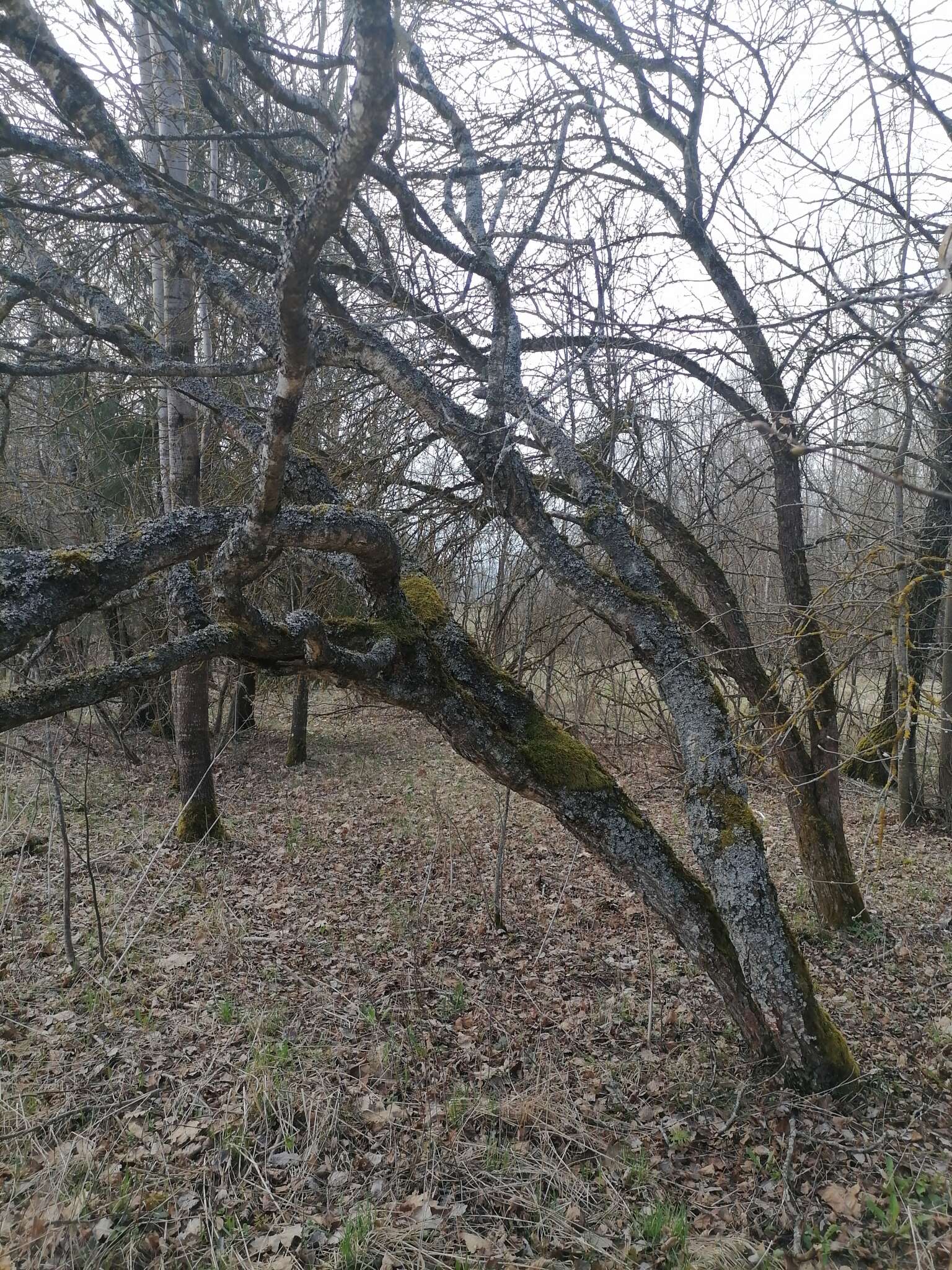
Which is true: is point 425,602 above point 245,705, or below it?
above

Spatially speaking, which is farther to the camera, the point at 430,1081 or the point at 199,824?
the point at 199,824

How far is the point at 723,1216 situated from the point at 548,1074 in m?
1.04

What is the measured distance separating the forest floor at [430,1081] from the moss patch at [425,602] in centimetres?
213

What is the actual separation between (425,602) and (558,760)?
1.03 m

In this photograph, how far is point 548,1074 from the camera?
13.1 ft

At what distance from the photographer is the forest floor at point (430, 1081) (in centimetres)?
307

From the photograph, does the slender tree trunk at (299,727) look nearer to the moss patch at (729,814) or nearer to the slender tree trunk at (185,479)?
the slender tree trunk at (185,479)

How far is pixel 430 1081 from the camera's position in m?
3.96

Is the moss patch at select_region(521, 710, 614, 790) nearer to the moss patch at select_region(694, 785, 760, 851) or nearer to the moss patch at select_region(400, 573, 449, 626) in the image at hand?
the moss patch at select_region(694, 785, 760, 851)

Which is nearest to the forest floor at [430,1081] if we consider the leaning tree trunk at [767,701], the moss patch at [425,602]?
the leaning tree trunk at [767,701]

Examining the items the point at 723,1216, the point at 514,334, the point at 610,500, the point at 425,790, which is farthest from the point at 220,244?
the point at 425,790

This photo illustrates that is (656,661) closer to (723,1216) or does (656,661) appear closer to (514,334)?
(514,334)

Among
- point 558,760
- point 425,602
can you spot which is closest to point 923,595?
point 558,760

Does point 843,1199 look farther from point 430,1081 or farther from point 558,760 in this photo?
point 558,760
